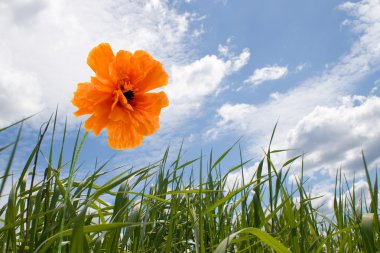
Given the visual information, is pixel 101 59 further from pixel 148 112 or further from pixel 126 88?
pixel 148 112

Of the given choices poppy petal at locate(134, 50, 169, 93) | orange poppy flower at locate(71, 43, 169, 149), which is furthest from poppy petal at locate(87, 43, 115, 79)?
poppy petal at locate(134, 50, 169, 93)

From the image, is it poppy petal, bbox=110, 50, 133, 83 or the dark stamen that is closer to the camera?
poppy petal, bbox=110, 50, 133, 83

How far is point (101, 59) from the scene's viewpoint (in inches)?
74.2

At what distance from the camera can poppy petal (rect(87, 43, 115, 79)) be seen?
6.08 feet

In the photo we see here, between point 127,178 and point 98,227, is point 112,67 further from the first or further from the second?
point 98,227

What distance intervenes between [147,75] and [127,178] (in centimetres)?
68

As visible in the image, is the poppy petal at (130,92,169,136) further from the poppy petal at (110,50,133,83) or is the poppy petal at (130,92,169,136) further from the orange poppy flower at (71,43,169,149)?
the poppy petal at (110,50,133,83)

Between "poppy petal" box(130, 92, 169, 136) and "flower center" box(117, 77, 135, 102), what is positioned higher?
"flower center" box(117, 77, 135, 102)

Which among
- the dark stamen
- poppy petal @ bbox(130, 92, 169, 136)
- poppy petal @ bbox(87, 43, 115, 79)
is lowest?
poppy petal @ bbox(130, 92, 169, 136)

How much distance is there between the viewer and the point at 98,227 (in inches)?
44.0

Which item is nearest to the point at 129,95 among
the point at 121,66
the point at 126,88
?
the point at 126,88

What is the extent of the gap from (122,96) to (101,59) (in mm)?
194

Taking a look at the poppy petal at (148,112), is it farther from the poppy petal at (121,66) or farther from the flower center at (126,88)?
the poppy petal at (121,66)

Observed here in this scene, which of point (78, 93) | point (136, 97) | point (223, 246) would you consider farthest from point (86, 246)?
point (136, 97)
